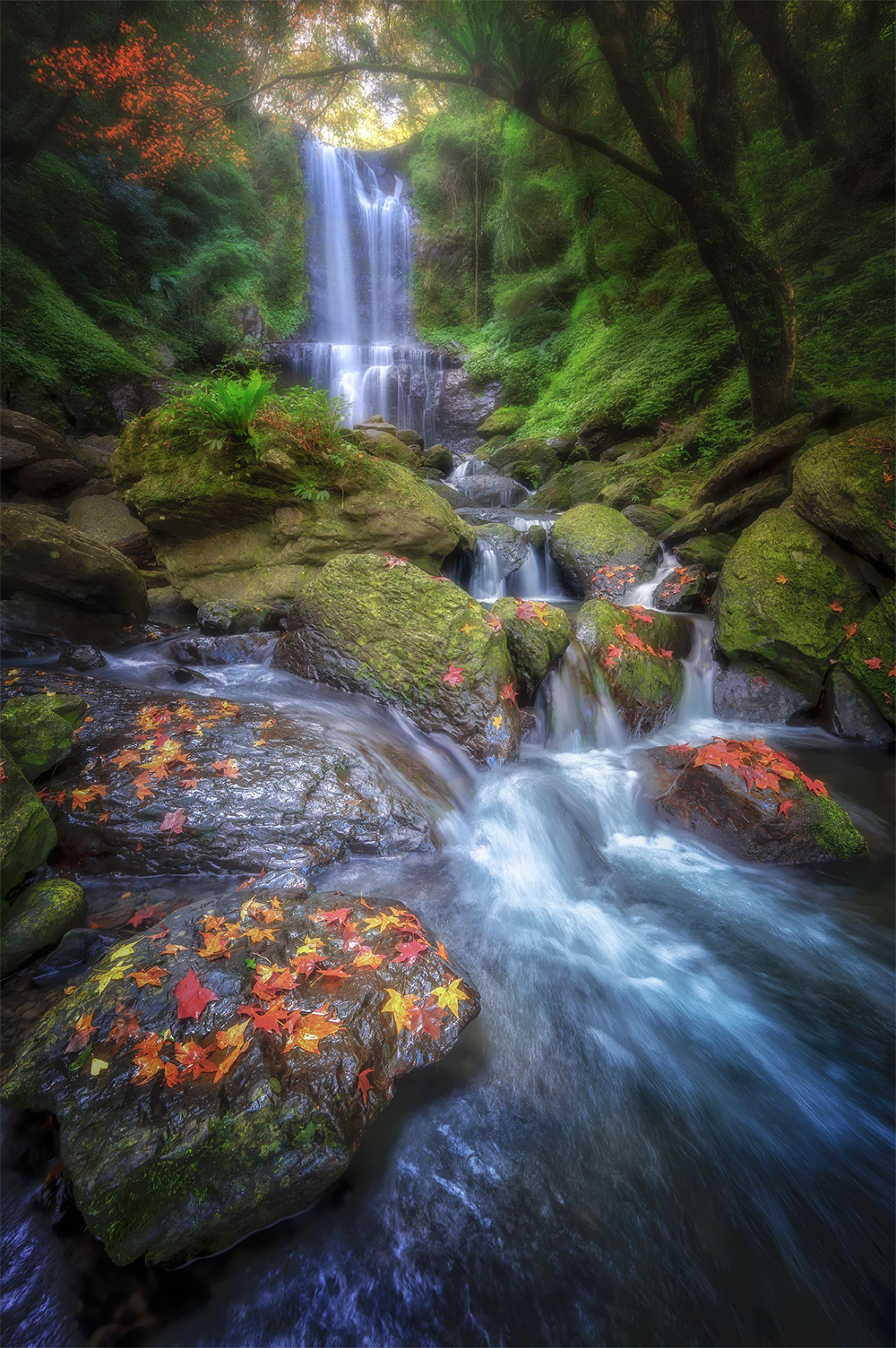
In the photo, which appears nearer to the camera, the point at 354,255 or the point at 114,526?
the point at 114,526

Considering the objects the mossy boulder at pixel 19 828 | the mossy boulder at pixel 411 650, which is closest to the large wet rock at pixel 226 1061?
the mossy boulder at pixel 19 828

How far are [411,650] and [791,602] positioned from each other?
4.18 metres

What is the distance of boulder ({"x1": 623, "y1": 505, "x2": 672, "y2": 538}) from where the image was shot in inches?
336

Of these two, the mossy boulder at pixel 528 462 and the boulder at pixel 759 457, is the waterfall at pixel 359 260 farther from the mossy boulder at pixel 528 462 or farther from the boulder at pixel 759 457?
the boulder at pixel 759 457

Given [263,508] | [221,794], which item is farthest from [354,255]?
[221,794]

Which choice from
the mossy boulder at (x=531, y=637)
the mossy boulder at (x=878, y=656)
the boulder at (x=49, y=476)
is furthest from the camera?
Answer: the boulder at (x=49, y=476)

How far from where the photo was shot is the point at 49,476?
28.2 feet

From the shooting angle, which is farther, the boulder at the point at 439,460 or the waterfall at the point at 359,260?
the waterfall at the point at 359,260

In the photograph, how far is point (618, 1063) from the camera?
243cm

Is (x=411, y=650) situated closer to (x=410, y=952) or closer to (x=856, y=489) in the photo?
(x=410, y=952)

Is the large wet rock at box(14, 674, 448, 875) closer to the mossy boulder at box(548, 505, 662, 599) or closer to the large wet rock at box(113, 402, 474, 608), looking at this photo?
the large wet rock at box(113, 402, 474, 608)

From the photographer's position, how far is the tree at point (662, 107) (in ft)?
21.7

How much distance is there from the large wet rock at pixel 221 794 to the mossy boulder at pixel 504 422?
14.5m

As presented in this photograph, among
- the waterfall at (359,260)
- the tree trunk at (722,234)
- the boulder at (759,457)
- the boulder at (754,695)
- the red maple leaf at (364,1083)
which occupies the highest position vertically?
the waterfall at (359,260)
